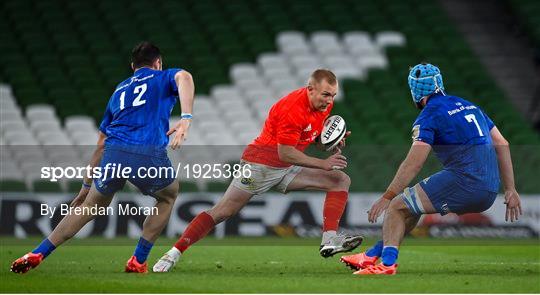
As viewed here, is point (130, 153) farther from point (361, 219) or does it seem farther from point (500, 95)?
point (500, 95)

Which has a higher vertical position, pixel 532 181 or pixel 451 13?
pixel 451 13

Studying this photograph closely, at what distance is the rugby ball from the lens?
35.1 feet

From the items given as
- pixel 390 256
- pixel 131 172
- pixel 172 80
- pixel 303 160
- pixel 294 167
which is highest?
pixel 172 80

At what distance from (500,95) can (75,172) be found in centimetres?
1024

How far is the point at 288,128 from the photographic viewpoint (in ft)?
33.8

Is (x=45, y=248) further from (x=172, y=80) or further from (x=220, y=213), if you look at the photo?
(x=172, y=80)

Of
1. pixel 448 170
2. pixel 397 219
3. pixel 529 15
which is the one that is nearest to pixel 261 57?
pixel 529 15

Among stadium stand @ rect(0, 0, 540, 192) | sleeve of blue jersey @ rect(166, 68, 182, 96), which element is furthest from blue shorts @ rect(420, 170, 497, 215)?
stadium stand @ rect(0, 0, 540, 192)

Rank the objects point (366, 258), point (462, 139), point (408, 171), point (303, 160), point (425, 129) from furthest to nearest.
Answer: point (366, 258) < point (303, 160) < point (462, 139) < point (425, 129) < point (408, 171)

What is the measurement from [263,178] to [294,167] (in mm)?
319

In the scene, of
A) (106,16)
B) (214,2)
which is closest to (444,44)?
(214,2)

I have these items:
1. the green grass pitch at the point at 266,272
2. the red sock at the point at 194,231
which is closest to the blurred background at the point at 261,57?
the green grass pitch at the point at 266,272

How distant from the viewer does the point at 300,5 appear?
2502cm

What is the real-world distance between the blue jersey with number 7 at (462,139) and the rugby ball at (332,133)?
0.94 meters
